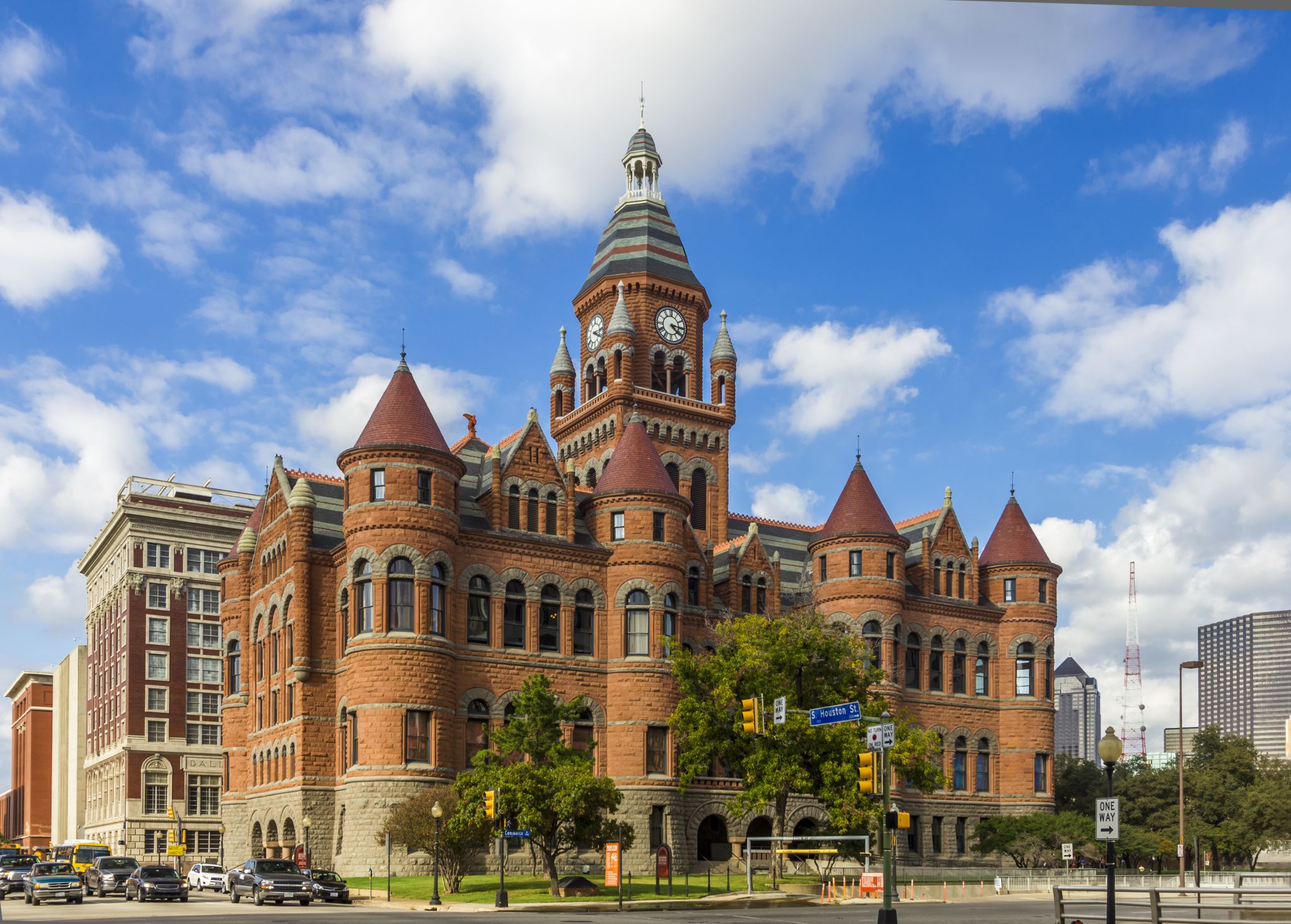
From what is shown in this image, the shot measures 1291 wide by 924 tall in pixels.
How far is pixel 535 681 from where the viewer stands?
55.4 metres

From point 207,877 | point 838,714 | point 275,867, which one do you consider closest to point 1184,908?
point 838,714

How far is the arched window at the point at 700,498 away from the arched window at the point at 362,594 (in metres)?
29.6

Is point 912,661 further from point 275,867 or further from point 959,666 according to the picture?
point 275,867

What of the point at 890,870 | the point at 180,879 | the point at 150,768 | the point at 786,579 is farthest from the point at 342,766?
the point at 150,768

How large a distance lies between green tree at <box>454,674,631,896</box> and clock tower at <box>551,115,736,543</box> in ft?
99.3

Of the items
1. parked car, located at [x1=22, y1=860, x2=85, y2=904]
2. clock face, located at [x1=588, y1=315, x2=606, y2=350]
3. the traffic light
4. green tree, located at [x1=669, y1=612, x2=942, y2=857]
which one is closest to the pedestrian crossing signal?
the traffic light

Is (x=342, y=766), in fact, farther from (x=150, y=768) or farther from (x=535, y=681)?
(x=150, y=768)

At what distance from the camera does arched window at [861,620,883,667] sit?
74.6 metres

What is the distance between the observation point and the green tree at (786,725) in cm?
5597

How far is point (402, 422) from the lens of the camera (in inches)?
2404

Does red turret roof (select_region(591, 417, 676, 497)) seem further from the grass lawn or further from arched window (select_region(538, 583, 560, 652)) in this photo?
the grass lawn

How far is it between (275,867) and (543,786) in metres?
9.92

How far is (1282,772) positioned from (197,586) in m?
93.1

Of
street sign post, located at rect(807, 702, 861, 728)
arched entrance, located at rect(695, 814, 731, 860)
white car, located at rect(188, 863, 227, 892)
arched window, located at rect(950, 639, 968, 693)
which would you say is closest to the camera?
street sign post, located at rect(807, 702, 861, 728)
